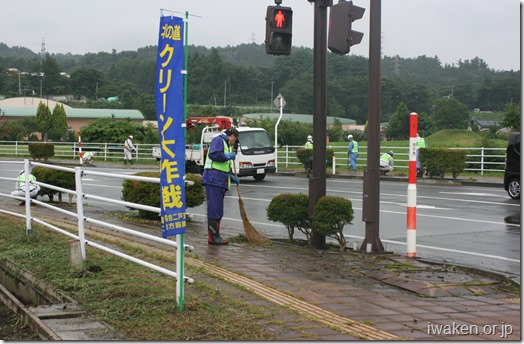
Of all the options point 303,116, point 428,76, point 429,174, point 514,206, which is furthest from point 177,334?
point 428,76

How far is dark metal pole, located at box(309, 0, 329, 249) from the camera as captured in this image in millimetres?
10703

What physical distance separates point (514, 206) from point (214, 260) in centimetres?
1038

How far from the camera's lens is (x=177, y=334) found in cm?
551

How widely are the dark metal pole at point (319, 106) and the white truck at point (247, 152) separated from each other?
14.4 meters

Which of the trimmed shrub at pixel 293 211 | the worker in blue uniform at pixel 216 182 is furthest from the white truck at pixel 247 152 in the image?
the worker in blue uniform at pixel 216 182

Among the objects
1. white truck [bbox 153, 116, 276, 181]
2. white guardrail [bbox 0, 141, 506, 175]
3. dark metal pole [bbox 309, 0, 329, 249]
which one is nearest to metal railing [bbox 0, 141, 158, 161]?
white guardrail [bbox 0, 141, 506, 175]

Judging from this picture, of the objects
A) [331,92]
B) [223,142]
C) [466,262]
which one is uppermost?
[331,92]

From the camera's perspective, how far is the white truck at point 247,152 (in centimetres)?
2669

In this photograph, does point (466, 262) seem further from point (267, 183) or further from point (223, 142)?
point (267, 183)

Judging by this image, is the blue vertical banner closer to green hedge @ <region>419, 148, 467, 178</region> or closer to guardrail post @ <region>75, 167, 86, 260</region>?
guardrail post @ <region>75, 167, 86, 260</region>

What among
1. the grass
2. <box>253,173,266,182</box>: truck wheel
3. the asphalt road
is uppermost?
the grass

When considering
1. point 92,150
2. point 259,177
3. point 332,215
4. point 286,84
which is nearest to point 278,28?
point 332,215

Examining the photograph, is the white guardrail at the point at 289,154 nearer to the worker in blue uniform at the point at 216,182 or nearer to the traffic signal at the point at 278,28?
the traffic signal at the point at 278,28

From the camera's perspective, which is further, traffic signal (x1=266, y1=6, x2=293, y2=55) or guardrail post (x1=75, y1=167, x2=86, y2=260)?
traffic signal (x1=266, y1=6, x2=293, y2=55)
